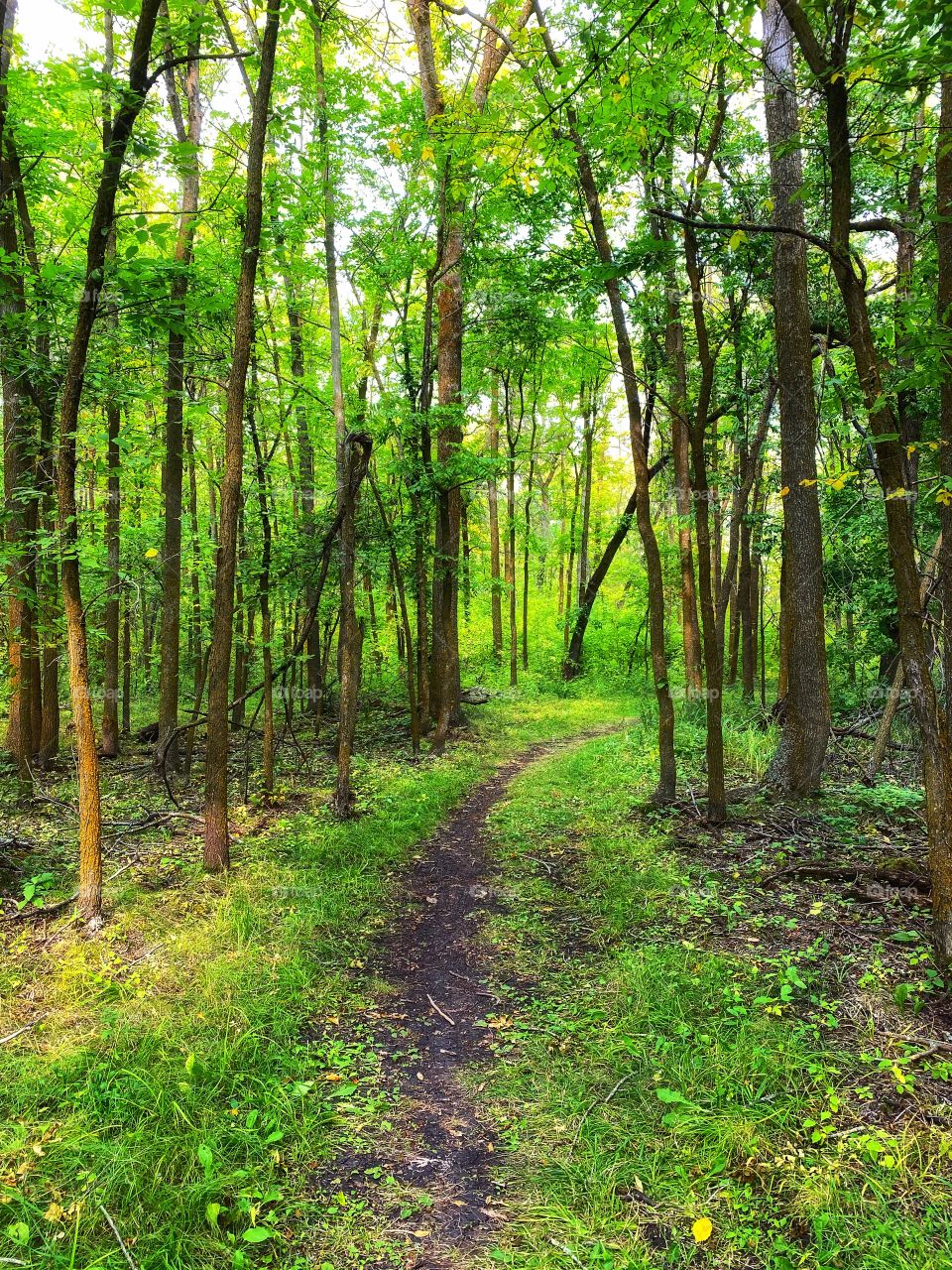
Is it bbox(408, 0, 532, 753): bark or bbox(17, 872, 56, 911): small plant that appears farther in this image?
bbox(408, 0, 532, 753): bark

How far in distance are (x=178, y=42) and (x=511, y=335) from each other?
7.81m

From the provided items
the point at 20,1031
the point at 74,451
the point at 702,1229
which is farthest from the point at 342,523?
the point at 702,1229

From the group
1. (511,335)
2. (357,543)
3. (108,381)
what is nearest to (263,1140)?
(108,381)

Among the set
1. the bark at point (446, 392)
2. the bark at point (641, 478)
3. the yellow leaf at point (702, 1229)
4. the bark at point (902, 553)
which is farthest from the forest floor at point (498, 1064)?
the bark at point (446, 392)

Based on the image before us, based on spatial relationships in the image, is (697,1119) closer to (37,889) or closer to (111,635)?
(37,889)

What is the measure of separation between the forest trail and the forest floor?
18 millimetres

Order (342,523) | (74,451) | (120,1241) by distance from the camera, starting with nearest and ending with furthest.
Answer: (120,1241) → (74,451) → (342,523)

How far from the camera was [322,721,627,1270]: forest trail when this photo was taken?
2.92 metres

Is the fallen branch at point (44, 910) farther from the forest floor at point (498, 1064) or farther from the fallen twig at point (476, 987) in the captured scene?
the fallen twig at point (476, 987)

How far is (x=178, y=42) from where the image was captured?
4707mm

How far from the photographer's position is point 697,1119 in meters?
3.15

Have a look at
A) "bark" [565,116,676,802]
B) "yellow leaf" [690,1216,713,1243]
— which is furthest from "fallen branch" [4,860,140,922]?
"bark" [565,116,676,802]

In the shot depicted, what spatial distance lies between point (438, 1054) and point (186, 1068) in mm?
1494

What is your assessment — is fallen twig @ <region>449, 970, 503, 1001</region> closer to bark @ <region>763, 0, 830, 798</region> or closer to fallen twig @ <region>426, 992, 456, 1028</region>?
fallen twig @ <region>426, 992, 456, 1028</region>
